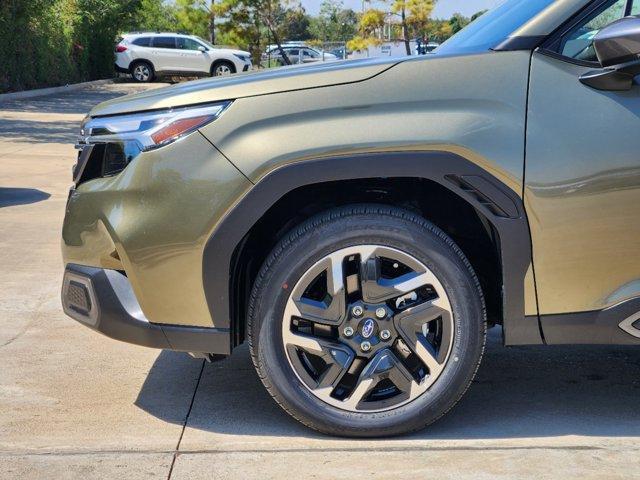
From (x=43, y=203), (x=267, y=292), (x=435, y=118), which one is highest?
(x=435, y=118)

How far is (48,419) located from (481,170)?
1.91m

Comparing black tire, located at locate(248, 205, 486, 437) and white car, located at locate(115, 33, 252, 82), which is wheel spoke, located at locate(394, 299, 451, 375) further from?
white car, located at locate(115, 33, 252, 82)

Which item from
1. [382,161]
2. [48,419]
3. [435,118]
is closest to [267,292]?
[382,161]

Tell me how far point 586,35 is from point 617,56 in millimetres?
281

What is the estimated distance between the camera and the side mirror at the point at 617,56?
3203 millimetres

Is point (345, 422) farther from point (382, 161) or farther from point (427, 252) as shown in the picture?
point (382, 161)

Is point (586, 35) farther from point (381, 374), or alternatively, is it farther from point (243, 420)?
point (243, 420)

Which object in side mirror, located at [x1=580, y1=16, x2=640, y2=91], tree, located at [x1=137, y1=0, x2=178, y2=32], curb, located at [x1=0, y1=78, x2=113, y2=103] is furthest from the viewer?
tree, located at [x1=137, y1=0, x2=178, y2=32]

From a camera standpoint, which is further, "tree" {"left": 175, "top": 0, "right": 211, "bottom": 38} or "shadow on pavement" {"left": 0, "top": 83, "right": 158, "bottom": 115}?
"tree" {"left": 175, "top": 0, "right": 211, "bottom": 38}

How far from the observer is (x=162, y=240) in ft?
11.4

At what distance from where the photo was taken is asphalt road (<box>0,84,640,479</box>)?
3395 mm

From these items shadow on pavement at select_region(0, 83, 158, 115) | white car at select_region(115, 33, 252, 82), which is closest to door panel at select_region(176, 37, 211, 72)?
white car at select_region(115, 33, 252, 82)

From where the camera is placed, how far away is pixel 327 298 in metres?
3.52

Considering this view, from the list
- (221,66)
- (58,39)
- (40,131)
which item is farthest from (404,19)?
(40,131)
